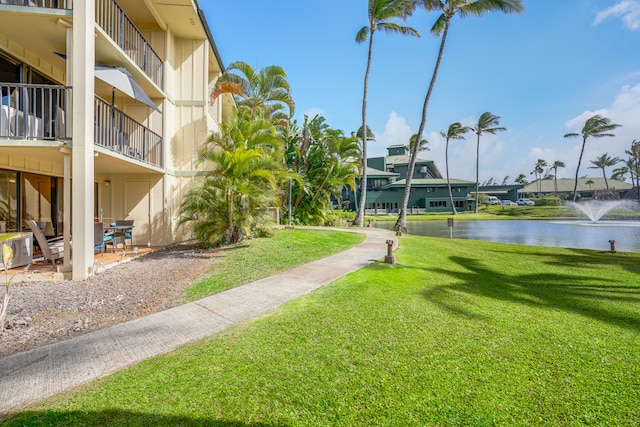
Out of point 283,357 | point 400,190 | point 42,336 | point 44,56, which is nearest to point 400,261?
point 283,357

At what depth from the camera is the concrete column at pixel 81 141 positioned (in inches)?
270

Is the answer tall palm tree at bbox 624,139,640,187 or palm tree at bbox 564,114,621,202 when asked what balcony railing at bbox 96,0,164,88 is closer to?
palm tree at bbox 564,114,621,202

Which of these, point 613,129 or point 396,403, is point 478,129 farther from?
point 396,403

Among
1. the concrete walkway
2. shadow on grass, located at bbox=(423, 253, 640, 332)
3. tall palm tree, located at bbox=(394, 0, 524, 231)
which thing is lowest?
shadow on grass, located at bbox=(423, 253, 640, 332)

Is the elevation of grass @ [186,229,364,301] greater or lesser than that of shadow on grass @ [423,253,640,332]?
greater

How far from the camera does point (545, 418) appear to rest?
2621mm

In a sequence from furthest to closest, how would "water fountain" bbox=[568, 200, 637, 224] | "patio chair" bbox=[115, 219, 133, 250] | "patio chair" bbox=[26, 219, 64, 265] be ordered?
"water fountain" bbox=[568, 200, 637, 224] → "patio chair" bbox=[115, 219, 133, 250] → "patio chair" bbox=[26, 219, 64, 265]

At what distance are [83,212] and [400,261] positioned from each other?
8.02 metres

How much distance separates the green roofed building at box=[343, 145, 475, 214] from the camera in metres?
47.1

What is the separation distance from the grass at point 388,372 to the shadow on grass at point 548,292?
9 cm

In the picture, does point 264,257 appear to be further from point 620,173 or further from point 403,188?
point 620,173

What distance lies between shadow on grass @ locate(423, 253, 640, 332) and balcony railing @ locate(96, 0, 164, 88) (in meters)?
11.3

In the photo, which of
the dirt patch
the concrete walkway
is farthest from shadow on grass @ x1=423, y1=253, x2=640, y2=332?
the dirt patch

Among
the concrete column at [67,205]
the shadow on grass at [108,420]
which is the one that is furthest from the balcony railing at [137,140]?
the shadow on grass at [108,420]
